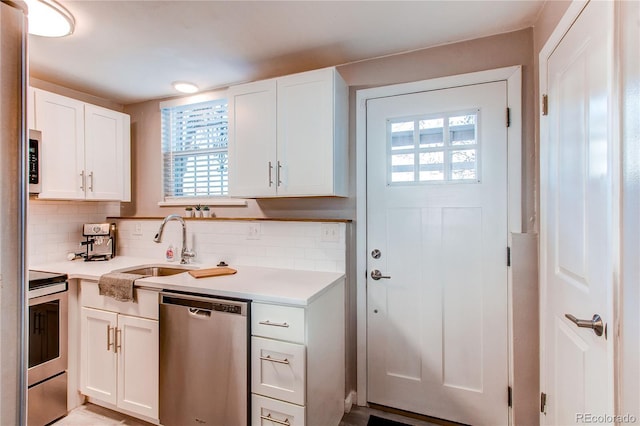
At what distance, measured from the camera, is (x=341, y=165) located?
80.0 inches

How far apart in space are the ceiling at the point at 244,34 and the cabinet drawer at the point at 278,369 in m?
1.73

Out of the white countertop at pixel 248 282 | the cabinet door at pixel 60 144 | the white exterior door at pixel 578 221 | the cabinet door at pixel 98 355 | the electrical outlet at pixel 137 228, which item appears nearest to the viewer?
the white exterior door at pixel 578 221

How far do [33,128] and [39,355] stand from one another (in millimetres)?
1540

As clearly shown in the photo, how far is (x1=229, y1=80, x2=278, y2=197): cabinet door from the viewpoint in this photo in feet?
6.72

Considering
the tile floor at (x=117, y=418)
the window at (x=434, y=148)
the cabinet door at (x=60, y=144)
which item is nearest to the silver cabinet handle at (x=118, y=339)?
the tile floor at (x=117, y=418)

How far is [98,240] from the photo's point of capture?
2.70m

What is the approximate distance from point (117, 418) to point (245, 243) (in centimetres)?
142

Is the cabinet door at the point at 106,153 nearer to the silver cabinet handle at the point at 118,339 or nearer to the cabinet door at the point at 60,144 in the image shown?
the cabinet door at the point at 60,144

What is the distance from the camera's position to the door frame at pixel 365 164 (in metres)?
1.76

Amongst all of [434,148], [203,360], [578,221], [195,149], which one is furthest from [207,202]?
[578,221]

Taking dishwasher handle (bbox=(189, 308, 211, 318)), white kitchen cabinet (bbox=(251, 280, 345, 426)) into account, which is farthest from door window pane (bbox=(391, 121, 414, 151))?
dishwasher handle (bbox=(189, 308, 211, 318))

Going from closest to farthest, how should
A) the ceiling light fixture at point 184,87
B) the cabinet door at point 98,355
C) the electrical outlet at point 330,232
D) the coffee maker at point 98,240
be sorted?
the cabinet door at point 98,355, the electrical outlet at point 330,232, the ceiling light fixture at point 184,87, the coffee maker at point 98,240

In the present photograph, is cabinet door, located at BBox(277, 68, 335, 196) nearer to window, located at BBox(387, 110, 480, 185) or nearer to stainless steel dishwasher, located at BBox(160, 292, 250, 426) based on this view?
window, located at BBox(387, 110, 480, 185)

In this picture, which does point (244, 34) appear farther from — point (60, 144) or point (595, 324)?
point (595, 324)
